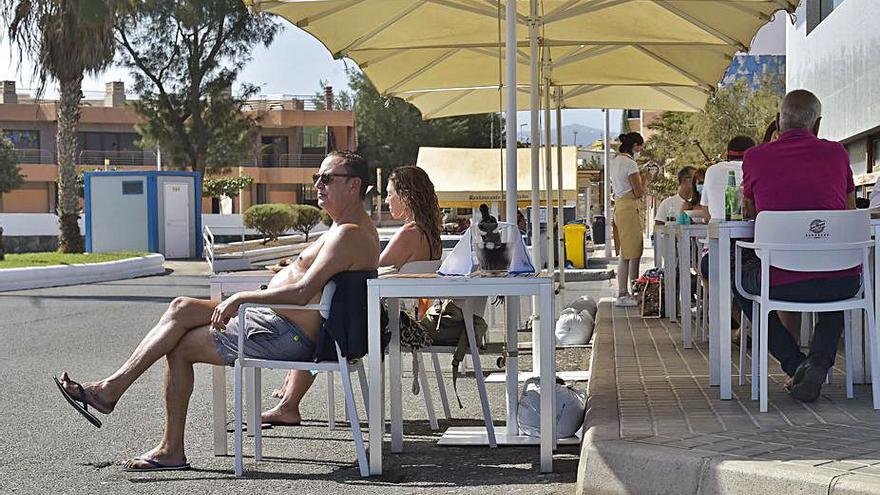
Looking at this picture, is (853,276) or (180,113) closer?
(853,276)

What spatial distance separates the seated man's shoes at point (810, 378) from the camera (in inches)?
247

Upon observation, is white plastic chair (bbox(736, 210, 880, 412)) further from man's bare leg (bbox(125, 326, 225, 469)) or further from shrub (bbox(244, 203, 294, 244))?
shrub (bbox(244, 203, 294, 244))

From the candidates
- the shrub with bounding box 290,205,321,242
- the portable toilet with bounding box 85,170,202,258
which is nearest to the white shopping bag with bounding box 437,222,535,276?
the portable toilet with bounding box 85,170,202,258

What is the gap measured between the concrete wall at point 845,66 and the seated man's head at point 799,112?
13344mm

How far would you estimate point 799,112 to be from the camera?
6582 millimetres

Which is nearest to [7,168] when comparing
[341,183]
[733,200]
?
[733,200]

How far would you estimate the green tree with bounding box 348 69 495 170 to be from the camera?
76438 mm

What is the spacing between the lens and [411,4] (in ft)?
33.0

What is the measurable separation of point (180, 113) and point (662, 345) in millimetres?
46197

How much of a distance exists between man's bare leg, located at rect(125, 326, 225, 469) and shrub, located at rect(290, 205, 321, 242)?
38.9 metres

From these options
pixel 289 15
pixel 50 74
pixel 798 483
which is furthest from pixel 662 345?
pixel 50 74

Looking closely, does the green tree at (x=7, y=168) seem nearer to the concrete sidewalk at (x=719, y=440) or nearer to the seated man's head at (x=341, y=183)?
the concrete sidewalk at (x=719, y=440)

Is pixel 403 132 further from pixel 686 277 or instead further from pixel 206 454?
A: pixel 206 454

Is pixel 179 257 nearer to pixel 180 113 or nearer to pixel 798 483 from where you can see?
pixel 180 113
